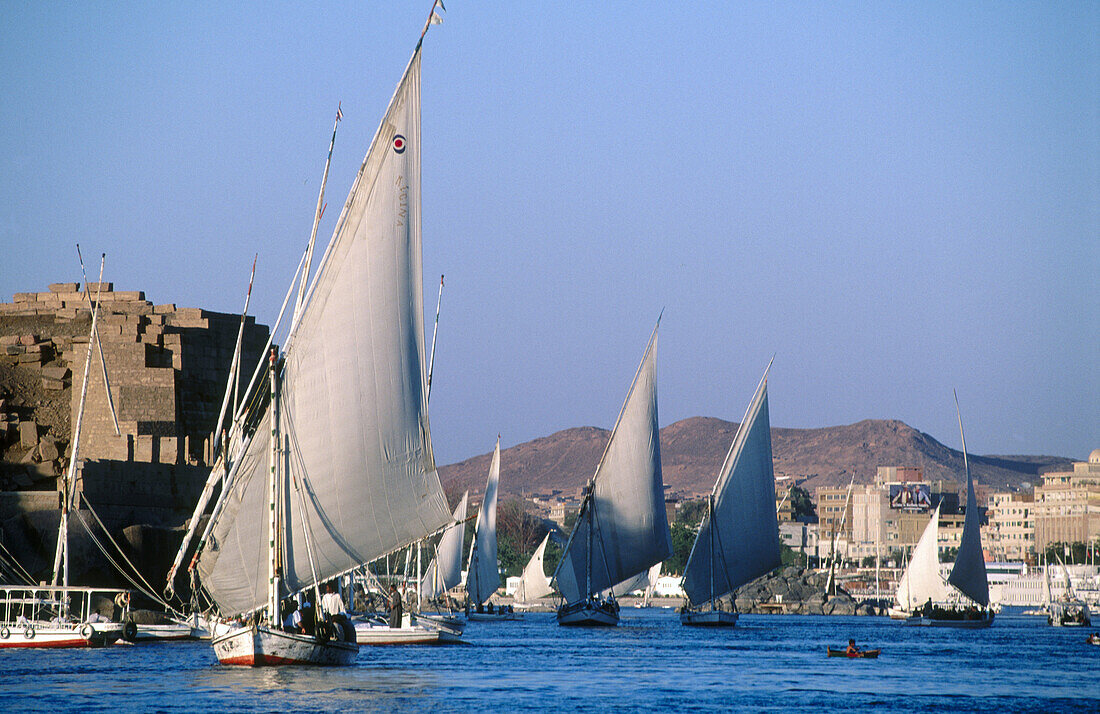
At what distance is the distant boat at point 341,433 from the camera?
31.2 meters

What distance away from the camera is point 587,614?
Answer: 70062 millimetres

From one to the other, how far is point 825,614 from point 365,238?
11263 centimetres

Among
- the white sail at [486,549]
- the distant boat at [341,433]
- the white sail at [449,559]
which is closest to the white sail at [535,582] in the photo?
the white sail at [486,549]

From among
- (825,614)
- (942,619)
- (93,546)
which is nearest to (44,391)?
(93,546)

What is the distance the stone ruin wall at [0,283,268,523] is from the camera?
58.4m

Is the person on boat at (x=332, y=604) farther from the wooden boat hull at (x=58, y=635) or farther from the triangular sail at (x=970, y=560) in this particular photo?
the triangular sail at (x=970, y=560)

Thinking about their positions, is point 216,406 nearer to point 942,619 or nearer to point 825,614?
point 942,619

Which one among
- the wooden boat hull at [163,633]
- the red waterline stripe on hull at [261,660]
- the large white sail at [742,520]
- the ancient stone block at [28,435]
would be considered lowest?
the wooden boat hull at [163,633]

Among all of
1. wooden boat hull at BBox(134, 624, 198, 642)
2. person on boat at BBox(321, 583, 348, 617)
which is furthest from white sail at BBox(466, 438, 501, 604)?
person on boat at BBox(321, 583, 348, 617)

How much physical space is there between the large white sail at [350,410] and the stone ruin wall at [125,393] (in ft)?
81.2

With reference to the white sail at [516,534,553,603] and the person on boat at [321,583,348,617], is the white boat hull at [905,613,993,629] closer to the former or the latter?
the white sail at [516,534,553,603]

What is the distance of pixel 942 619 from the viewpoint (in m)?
83.0

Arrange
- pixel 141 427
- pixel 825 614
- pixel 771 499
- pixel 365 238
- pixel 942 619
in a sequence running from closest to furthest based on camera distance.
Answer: pixel 365 238, pixel 141 427, pixel 771 499, pixel 942 619, pixel 825 614

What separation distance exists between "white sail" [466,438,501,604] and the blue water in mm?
20314
